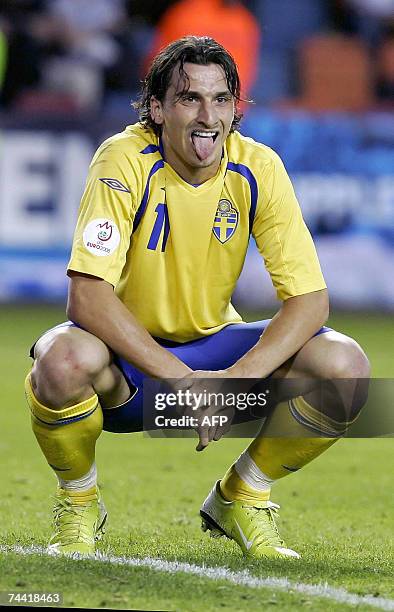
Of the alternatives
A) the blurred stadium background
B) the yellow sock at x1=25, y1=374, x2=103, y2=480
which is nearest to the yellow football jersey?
the yellow sock at x1=25, y1=374, x2=103, y2=480

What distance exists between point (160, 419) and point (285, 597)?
78cm

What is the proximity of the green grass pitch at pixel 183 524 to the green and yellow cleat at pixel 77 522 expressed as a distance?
0.27 feet

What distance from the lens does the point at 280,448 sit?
4.70 meters

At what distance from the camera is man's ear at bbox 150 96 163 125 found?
4.74m

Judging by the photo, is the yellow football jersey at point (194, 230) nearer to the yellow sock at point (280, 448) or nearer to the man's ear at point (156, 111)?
the man's ear at point (156, 111)

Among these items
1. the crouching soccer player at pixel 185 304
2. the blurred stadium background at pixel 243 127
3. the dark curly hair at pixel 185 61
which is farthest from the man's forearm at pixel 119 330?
the blurred stadium background at pixel 243 127

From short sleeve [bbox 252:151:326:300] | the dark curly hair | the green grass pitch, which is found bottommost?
the green grass pitch

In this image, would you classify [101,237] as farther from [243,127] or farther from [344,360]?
[243,127]

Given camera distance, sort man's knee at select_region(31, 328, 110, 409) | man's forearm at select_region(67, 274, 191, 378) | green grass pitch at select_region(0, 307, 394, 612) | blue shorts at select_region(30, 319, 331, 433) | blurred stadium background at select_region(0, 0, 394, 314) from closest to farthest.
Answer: green grass pitch at select_region(0, 307, 394, 612) < man's knee at select_region(31, 328, 110, 409) < man's forearm at select_region(67, 274, 191, 378) < blue shorts at select_region(30, 319, 331, 433) < blurred stadium background at select_region(0, 0, 394, 314)

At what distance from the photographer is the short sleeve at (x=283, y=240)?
4684mm

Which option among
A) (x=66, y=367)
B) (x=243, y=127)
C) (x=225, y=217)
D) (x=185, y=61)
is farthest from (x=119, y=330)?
(x=243, y=127)

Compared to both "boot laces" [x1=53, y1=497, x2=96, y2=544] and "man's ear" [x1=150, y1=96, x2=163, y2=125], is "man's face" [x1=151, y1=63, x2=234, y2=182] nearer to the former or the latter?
"man's ear" [x1=150, y1=96, x2=163, y2=125]

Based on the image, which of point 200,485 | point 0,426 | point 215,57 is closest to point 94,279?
point 215,57

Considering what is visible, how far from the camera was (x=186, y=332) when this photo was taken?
4.82 meters
